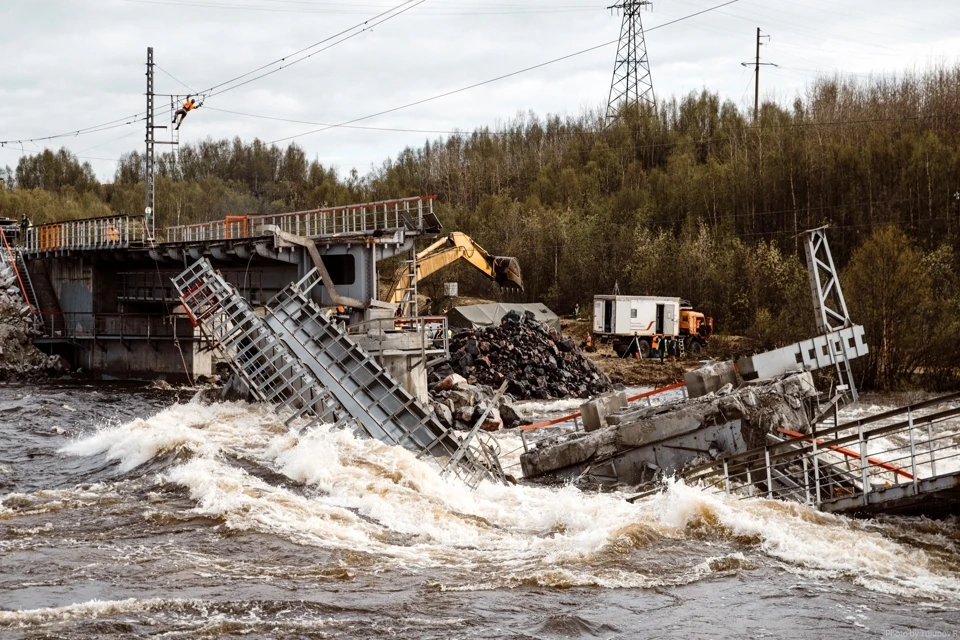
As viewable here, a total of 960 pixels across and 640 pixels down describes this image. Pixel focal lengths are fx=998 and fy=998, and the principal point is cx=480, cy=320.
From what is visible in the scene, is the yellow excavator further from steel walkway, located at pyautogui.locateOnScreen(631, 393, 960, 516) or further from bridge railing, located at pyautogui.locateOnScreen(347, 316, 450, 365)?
steel walkway, located at pyautogui.locateOnScreen(631, 393, 960, 516)

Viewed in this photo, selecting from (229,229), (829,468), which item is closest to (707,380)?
(829,468)

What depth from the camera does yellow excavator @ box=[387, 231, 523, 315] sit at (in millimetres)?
37750

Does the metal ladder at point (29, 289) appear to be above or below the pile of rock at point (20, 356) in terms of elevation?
above

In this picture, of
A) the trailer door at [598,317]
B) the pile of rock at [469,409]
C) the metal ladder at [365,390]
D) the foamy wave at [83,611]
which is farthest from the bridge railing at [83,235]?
the foamy wave at [83,611]

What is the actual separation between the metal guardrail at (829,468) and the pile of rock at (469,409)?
1079cm

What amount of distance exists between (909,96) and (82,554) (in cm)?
6856

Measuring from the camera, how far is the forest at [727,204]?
1391 inches

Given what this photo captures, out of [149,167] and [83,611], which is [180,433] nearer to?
[83,611]

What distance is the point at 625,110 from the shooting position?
8488cm

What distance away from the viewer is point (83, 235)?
A: 45.4 m

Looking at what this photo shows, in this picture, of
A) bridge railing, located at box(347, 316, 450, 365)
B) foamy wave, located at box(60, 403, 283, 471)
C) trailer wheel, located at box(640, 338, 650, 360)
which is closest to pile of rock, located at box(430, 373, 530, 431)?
bridge railing, located at box(347, 316, 450, 365)

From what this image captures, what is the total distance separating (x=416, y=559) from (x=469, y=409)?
1658 cm

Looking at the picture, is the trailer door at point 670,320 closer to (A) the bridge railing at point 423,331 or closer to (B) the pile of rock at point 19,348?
(A) the bridge railing at point 423,331

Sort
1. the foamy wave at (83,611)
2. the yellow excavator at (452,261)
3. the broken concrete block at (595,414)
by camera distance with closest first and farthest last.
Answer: the foamy wave at (83,611)
the broken concrete block at (595,414)
the yellow excavator at (452,261)
